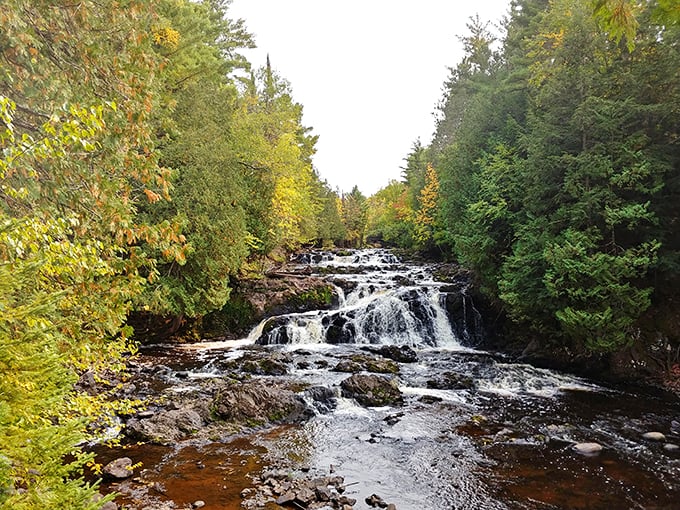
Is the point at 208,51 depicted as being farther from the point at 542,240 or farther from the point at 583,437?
the point at 583,437

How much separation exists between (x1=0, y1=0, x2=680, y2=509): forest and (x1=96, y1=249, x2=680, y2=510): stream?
1658 millimetres

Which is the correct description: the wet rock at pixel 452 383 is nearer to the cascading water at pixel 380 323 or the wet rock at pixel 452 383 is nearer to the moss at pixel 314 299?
the cascading water at pixel 380 323

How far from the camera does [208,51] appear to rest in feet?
63.2

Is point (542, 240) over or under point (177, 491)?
over

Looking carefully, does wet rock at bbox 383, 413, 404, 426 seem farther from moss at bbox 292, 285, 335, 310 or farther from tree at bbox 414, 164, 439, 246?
tree at bbox 414, 164, 439, 246

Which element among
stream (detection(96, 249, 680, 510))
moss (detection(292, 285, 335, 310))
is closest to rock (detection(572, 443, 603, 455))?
stream (detection(96, 249, 680, 510))

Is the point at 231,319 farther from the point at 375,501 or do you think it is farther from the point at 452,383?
the point at 375,501

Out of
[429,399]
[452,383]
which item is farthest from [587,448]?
[452,383]

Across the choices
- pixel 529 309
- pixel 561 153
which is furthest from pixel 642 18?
pixel 529 309

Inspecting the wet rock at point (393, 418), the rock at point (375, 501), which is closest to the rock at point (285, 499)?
the rock at point (375, 501)

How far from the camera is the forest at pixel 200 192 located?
10.8ft

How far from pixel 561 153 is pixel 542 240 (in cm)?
311

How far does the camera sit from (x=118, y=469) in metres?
7.08

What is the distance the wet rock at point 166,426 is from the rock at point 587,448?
8106 mm
